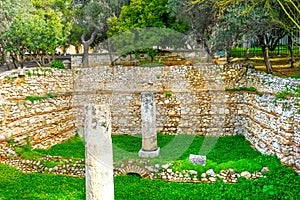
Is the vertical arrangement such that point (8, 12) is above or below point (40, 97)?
above

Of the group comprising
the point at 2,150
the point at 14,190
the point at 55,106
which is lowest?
the point at 14,190

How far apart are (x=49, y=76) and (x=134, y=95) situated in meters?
3.96

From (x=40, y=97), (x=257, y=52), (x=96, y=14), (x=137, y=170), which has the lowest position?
(x=137, y=170)

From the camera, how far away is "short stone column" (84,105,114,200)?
6016 mm

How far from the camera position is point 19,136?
10953 millimetres

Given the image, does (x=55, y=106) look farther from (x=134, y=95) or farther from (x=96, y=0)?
(x=96, y=0)

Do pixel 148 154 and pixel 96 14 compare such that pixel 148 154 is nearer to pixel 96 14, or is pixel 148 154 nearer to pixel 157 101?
pixel 157 101

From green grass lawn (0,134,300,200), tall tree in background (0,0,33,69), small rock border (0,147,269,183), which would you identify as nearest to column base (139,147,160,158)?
green grass lawn (0,134,300,200)

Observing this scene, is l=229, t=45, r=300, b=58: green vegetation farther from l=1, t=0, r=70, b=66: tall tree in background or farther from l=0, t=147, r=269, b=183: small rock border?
l=0, t=147, r=269, b=183: small rock border

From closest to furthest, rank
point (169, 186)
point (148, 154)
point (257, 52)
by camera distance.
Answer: point (169, 186)
point (148, 154)
point (257, 52)

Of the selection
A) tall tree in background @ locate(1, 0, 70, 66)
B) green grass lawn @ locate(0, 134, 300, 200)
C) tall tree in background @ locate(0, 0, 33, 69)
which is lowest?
green grass lawn @ locate(0, 134, 300, 200)

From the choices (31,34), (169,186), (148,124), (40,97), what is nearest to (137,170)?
(169,186)

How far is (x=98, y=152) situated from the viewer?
19.9ft

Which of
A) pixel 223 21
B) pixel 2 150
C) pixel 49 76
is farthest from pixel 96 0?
pixel 2 150
